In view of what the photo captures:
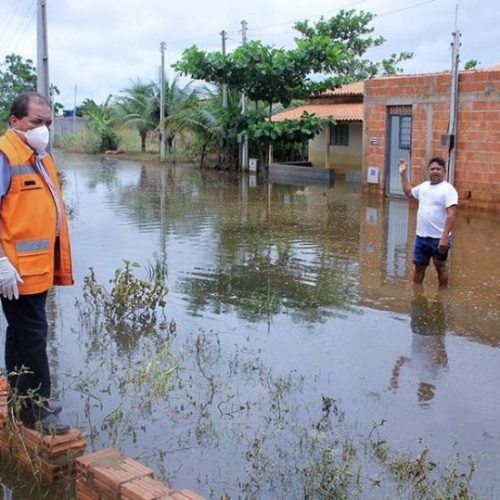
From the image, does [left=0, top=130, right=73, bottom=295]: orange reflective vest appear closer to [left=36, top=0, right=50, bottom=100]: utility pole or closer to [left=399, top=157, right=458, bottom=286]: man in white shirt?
[left=399, top=157, right=458, bottom=286]: man in white shirt

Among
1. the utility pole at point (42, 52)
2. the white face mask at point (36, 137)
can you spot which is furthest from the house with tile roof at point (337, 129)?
the white face mask at point (36, 137)

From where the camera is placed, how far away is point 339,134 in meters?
25.5

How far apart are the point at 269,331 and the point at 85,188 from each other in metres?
14.5

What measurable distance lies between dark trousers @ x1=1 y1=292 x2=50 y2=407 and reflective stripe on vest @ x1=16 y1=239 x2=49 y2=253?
241 mm

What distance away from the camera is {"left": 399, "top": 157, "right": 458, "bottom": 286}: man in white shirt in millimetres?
7836

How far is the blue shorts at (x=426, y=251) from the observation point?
317 inches

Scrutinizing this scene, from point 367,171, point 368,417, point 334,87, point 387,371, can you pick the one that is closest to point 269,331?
point 387,371

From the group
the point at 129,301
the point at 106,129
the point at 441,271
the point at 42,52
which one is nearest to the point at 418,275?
the point at 441,271

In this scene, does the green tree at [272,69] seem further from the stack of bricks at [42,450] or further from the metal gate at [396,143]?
the stack of bricks at [42,450]

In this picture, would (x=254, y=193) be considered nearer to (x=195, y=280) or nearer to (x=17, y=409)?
(x=195, y=280)

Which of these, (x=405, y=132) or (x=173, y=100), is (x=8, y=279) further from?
(x=173, y=100)

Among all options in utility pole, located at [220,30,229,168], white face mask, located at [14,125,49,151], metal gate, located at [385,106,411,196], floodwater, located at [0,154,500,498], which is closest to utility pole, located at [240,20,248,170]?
utility pole, located at [220,30,229,168]

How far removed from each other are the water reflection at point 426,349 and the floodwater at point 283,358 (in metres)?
0.02

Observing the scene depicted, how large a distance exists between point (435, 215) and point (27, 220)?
5172mm
